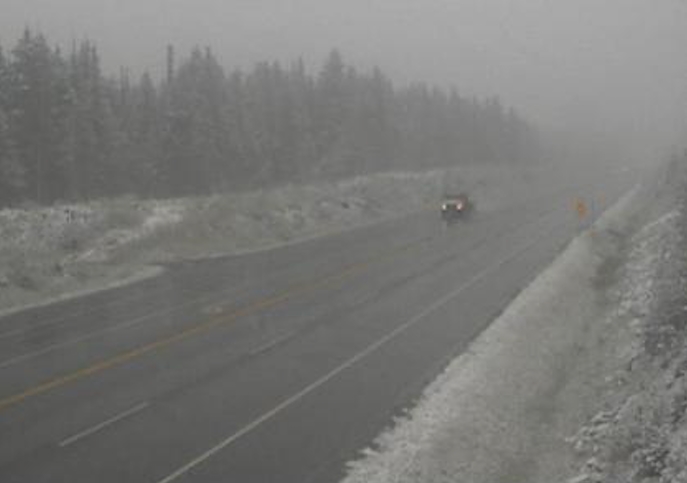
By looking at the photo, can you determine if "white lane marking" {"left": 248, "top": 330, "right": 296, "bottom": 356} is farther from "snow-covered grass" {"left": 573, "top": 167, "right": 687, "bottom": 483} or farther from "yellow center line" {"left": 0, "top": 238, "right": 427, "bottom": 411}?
"snow-covered grass" {"left": 573, "top": 167, "right": 687, "bottom": 483}

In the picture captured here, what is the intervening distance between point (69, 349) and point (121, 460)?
730 centimetres

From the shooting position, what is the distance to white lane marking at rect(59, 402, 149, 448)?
12.8 meters

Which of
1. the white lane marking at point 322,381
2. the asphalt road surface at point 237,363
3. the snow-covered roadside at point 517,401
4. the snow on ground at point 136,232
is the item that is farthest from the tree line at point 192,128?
the snow-covered roadside at point 517,401

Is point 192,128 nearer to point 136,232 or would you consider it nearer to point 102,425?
point 136,232

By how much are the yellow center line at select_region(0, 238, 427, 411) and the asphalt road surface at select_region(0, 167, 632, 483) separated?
0.07 metres

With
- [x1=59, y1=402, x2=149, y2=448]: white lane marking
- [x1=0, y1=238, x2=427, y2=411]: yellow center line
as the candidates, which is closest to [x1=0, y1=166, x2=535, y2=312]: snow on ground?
[x1=0, y1=238, x2=427, y2=411]: yellow center line

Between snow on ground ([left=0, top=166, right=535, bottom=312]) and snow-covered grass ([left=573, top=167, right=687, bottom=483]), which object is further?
snow on ground ([left=0, top=166, right=535, bottom=312])

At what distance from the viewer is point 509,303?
24000 mm

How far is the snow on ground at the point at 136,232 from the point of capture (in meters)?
27.6

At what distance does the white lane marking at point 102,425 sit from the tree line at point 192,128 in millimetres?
36783

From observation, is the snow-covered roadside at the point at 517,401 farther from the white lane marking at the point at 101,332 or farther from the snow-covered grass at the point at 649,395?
the white lane marking at the point at 101,332

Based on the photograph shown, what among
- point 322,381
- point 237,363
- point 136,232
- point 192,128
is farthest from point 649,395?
point 192,128

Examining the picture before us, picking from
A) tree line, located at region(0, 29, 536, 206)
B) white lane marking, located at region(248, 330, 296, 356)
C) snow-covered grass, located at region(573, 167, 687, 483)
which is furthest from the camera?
tree line, located at region(0, 29, 536, 206)

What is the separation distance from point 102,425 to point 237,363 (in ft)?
14.1
